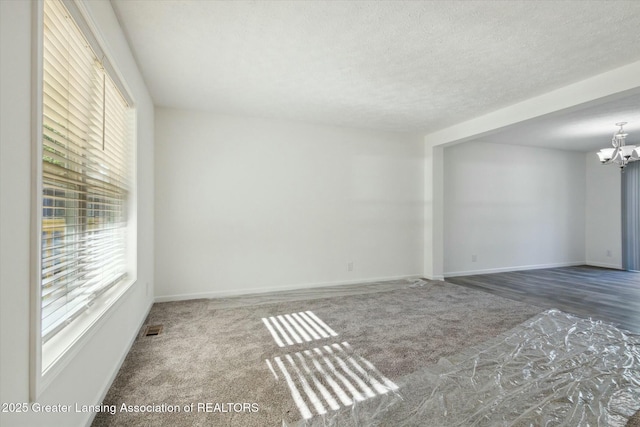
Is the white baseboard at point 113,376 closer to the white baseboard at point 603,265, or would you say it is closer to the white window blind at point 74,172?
the white window blind at point 74,172

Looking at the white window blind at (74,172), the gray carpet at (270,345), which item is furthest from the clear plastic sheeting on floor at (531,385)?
the white window blind at (74,172)

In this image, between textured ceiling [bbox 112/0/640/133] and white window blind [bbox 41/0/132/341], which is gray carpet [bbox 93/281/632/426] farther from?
textured ceiling [bbox 112/0/640/133]

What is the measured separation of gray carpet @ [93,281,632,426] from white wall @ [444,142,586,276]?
165cm

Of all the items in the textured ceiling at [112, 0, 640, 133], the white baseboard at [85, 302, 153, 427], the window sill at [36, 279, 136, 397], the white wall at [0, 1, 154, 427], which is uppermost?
the textured ceiling at [112, 0, 640, 133]

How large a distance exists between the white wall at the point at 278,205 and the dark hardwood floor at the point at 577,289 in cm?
137

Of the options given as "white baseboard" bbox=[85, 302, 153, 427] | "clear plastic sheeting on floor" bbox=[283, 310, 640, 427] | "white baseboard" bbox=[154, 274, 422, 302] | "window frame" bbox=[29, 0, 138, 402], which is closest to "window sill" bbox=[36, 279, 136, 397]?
"window frame" bbox=[29, 0, 138, 402]

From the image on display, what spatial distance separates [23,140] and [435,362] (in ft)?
8.66

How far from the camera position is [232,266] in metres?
4.18

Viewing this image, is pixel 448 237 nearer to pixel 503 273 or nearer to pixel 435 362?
pixel 503 273

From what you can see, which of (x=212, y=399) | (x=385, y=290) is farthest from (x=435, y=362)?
(x=385, y=290)

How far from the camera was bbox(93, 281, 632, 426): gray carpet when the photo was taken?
1761 millimetres

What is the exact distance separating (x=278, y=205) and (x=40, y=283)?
3358 millimetres

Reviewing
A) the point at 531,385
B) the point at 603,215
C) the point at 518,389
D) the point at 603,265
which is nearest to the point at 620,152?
the point at 603,215

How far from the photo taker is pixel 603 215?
21.8 ft
